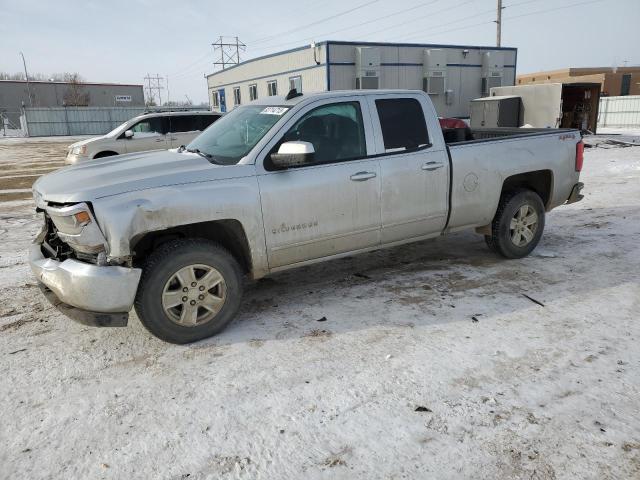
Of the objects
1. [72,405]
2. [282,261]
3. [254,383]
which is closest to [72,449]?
[72,405]

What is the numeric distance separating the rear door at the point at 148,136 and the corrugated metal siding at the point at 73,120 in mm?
35994

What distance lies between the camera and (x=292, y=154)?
3.85 metres

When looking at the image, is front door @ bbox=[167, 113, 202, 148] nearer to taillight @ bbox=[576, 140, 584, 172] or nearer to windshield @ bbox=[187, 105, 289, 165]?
windshield @ bbox=[187, 105, 289, 165]

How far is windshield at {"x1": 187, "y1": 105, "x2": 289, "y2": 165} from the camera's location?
4.17m

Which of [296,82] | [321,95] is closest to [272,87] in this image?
[296,82]

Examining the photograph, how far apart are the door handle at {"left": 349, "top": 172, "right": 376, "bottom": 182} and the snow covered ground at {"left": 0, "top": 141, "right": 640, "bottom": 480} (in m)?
1.12

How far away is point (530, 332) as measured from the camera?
3877 millimetres

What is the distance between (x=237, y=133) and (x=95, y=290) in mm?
1908

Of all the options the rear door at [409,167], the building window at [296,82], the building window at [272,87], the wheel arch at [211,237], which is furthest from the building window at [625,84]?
the wheel arch at [211,237]

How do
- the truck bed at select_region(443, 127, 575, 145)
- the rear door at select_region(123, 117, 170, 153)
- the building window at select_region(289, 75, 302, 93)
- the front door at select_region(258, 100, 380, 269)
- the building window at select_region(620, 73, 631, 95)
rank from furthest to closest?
the building window at select_region(620, 73, 631, 95), the building window at select_region(289, 75, 302, 93), the rear door at select_region(123, 117, 170, 153), the truck bed at select_region(443, 127, 575, 145), the front door at select_region(258, 100, 380, 269)

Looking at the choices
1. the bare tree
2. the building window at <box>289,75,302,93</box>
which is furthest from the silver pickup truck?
the bare tree

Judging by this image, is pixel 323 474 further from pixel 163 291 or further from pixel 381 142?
pixel 381 142

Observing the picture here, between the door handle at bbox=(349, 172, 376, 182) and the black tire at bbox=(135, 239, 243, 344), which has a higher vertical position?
the door handle at bbox=(349, 172, 376, 182)

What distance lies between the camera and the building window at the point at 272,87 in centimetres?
2819
